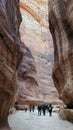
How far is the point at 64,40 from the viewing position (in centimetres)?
1491

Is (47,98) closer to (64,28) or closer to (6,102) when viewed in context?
(64,28)

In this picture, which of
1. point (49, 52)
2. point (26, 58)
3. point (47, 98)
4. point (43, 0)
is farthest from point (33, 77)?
point (43, 0)

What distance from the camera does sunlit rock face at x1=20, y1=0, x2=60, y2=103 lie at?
148 feet

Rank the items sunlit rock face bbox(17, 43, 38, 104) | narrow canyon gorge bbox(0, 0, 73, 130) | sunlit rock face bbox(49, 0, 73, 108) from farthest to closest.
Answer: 1. sunlit rock face bbox(17, 43, 38, 104)
2. sunlit rock face bbox(49, 0, 73, 108)
3. narrow canyon gorge bbox(0, 0, 73, 130)

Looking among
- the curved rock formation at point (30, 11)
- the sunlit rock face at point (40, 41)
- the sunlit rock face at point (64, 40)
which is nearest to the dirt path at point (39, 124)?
the sunlit rock face at point (64, 40)

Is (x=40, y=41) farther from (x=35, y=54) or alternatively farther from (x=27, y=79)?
(x=27, y=79)

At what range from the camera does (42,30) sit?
5997cm

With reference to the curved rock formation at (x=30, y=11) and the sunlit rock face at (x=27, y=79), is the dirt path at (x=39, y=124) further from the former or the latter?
the curved rock formation at (x=30, y=11)

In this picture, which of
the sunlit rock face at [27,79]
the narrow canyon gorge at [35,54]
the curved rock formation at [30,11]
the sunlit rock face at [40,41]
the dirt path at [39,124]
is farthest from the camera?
the curved rock formation at [30,11]

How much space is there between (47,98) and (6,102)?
33018 millimetres

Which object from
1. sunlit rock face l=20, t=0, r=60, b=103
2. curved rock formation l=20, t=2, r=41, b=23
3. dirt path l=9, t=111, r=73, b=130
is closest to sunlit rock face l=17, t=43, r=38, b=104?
sunlit rock face l=20, t=0, r=60, b=103

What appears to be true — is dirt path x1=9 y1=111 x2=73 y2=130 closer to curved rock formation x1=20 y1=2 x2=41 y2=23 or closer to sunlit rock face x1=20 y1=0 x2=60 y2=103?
sunlit rock face x1=20 y1=0 x2=60 y2=103

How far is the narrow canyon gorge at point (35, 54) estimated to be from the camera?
9.79 meters

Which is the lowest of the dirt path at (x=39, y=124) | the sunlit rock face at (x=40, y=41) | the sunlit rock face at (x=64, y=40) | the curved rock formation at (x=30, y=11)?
the dirt path at (x=39, y=124)
